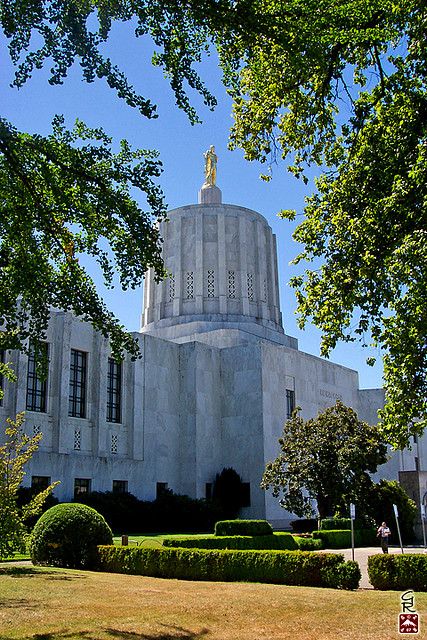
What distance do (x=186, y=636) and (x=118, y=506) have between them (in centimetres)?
2599

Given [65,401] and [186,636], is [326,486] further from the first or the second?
[186,636]

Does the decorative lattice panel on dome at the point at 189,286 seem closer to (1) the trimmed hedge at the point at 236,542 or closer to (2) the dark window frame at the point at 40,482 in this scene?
(2) the dark window frame at the point at 40,482

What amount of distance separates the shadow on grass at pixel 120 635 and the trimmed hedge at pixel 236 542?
12.2m

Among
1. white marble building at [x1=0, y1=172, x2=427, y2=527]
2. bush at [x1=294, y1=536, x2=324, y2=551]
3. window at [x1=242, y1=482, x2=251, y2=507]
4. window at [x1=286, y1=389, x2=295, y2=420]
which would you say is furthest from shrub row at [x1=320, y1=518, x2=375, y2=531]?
window at [x1=286, y1=389, x2=295, y2=420]

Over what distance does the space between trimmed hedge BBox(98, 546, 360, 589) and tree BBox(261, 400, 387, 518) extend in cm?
1423

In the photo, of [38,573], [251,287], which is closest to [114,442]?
[251,287]

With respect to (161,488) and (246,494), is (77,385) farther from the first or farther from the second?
(246,494)

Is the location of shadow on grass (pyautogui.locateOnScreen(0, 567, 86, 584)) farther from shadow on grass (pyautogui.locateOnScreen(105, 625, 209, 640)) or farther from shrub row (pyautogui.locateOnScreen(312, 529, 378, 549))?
shrub row (pyautogui.locateOnScreen(312, 529, 378, 549))

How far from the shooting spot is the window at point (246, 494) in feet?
135

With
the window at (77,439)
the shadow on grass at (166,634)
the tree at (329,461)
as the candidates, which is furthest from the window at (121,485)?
the shadow on grass at (166,634)

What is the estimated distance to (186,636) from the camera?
9.38 metres

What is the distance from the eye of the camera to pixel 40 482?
33.1 m

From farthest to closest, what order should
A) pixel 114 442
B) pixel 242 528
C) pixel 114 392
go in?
pixel 114 392, pixel 114 442, pixel 242 528

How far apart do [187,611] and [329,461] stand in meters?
20.7
